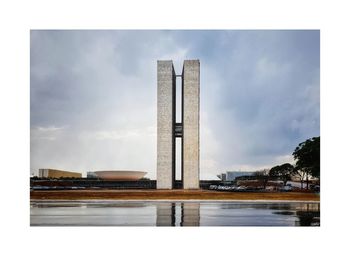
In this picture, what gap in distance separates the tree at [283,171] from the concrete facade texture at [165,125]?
7924 mm

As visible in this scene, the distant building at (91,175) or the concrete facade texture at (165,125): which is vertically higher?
the concrete facade texture at (165,125)

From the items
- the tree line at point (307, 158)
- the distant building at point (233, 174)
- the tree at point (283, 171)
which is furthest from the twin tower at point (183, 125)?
the tree line at point (307, 158)

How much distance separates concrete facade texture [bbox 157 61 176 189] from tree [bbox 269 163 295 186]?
7.92m

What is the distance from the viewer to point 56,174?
1163 inches

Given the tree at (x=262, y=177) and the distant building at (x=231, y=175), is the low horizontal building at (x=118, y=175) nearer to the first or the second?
Result: the distant building at (x=231, y=175)

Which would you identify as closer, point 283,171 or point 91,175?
point 283,171

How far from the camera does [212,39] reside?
87.3ft

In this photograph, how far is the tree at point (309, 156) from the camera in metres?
27.9

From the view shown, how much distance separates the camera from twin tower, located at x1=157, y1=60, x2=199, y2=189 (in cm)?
3753

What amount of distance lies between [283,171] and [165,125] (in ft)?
32.7

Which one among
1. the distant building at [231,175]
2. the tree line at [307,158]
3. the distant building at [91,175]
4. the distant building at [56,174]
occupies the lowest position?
the distant building at [231,175]

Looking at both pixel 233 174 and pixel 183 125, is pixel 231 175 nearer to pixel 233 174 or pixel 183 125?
pixel 233 174

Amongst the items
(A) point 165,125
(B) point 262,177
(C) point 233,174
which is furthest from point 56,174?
(B) point 262,177
